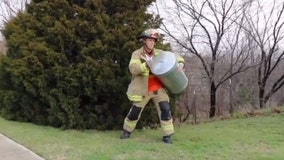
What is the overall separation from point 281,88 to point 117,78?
12704mm

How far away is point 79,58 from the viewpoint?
7.65 m

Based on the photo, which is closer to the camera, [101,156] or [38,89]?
[101,156]

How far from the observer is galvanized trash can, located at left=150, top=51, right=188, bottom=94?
618 cm

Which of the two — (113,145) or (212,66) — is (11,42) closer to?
(113,145)

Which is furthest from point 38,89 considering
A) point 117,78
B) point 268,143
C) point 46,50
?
point 268,143

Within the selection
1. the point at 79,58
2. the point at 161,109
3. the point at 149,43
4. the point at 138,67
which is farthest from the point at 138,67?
the point at 79,58

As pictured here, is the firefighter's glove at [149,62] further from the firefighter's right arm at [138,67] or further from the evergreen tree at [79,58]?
the evergreen tree at [79,58]

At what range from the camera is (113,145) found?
610 centimetres

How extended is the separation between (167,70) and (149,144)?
114cm

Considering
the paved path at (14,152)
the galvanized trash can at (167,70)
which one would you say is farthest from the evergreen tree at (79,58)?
the paved path at (14,152)

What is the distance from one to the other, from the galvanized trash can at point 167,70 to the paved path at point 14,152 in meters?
2.13

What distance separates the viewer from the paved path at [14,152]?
548 centimetres

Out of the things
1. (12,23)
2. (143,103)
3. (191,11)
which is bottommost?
(143,103)

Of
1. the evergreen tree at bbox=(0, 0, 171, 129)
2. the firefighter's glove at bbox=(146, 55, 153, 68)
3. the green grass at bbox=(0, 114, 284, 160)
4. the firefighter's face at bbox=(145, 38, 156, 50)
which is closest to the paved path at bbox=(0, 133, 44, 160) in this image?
the green grass at bbox=(0, 114, 284, 160)
